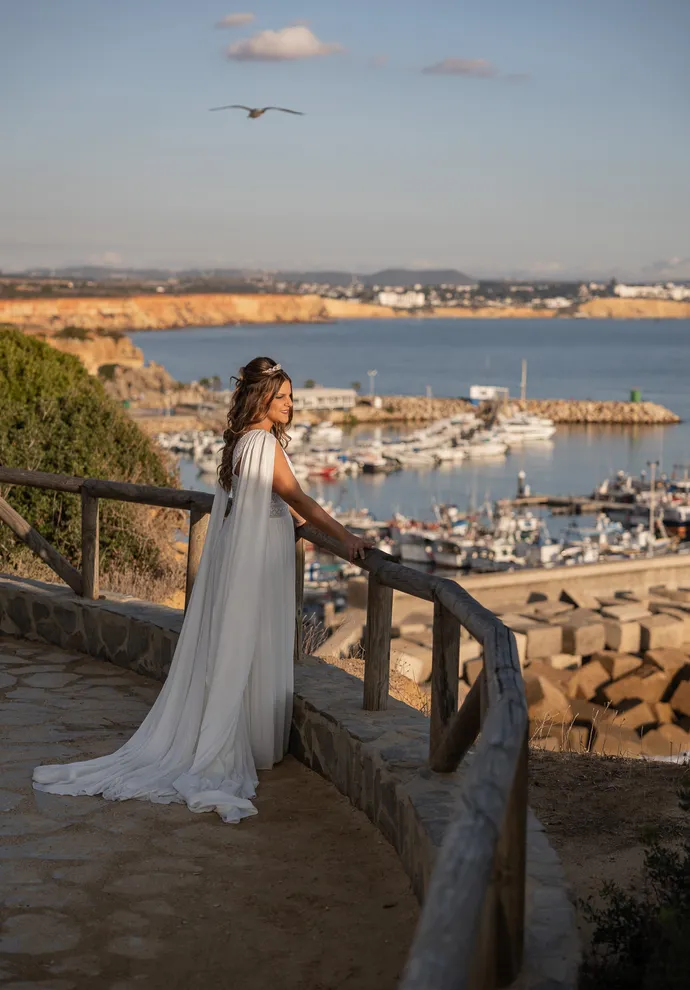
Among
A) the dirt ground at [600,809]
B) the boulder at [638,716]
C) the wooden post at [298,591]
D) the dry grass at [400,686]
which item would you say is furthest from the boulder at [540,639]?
the wooden post at [298,591]

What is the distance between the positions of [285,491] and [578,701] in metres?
14.3

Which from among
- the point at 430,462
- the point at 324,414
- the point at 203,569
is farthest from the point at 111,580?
the point at 324,414

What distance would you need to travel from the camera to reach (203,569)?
16.6 ft

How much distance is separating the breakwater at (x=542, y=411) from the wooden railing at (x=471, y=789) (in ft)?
320

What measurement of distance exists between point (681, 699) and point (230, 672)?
1521 cm

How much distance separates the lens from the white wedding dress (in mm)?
4754

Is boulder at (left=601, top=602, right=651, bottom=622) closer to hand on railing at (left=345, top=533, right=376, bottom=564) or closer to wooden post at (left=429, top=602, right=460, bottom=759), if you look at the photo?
hand on railing at (left=345, top=533, right=376, bottom=564)

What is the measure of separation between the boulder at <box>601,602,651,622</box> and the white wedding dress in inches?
730

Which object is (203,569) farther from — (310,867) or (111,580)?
(111,580)

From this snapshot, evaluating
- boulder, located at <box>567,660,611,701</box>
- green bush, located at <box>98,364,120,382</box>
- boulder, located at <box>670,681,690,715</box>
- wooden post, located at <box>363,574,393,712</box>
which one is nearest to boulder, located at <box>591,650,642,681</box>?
boulder, located at <box>567,660,611,701</box>

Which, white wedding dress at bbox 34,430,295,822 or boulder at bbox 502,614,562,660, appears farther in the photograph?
boulder at bbox 502,614,562,660

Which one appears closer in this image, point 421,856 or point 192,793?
point 421,856

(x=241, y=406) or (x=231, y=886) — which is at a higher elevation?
(x=241, y=406)

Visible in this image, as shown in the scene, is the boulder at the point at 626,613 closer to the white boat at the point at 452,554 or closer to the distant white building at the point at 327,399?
the white boat at the point at 452,554
